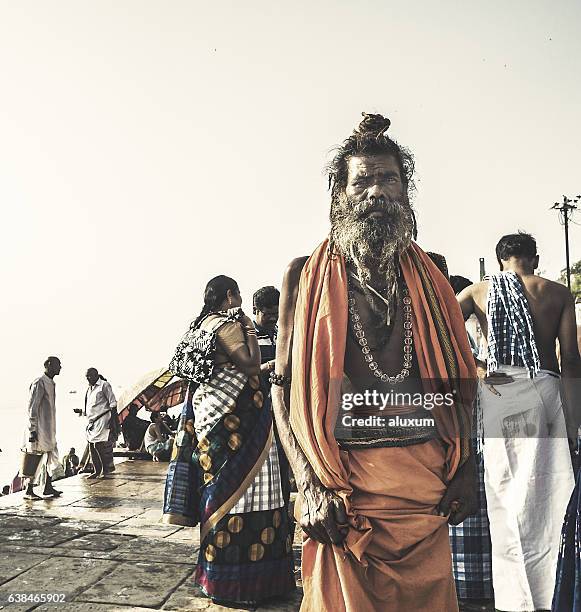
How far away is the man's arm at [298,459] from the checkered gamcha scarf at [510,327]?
2.12 meters

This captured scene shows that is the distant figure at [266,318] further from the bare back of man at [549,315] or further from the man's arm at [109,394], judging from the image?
the man's arm at [109,394]

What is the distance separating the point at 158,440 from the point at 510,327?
9.71 meters

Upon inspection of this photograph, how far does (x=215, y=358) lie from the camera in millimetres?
4465

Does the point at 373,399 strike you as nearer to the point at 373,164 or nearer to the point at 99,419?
the point at 373,164

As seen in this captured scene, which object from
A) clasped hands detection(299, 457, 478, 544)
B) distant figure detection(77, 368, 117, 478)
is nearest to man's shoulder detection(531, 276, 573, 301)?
clasped hands detection(299, 457, 478, 544)

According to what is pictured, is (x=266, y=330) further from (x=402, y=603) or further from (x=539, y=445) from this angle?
(x=402, y=603)

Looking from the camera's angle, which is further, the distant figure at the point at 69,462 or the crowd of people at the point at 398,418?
the distant figure at the point at 69,462

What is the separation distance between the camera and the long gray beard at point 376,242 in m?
2.54

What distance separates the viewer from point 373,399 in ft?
7.84

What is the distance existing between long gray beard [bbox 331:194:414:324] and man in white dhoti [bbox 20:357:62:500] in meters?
7.83

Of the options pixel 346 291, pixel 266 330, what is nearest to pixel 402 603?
pixel 346 291

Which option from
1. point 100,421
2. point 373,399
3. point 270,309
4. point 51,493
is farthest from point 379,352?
point 100,421

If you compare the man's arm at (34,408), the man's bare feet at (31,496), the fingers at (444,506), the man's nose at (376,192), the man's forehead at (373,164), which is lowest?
the man's bare feet at (31,496)

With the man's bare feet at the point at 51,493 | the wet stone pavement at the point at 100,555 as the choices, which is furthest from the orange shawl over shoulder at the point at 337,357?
the man's bare feet at the point at 51,493
